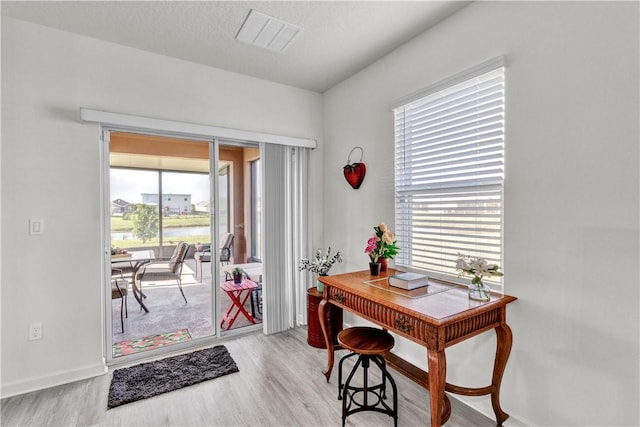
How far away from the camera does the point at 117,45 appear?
2604 mm

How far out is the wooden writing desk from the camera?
1517mm

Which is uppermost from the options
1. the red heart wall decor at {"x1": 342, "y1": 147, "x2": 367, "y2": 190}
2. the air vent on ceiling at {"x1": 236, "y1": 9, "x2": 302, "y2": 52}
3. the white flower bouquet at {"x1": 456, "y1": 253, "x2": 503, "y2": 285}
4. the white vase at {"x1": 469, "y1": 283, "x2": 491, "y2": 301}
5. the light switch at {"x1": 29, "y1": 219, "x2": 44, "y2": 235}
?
the air vent on ceiling at {"x1": 236, "y1": 9, "x2": 302, "y2": 52}

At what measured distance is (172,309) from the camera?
305 centimetres

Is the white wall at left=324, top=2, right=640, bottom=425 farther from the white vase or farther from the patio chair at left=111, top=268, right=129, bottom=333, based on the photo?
the patio chair at left=111, top=268, right=129, bottom=333

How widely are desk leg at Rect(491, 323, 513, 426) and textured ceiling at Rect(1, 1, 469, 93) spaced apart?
2139 millimetres

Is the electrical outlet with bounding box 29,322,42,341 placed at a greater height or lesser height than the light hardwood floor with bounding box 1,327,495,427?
greater

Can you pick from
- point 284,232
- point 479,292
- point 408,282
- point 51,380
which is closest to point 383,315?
point 408,282

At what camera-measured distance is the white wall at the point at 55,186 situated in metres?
2.24

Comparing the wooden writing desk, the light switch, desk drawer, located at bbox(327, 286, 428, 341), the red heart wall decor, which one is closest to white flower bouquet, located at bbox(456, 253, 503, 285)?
the wooden writing desk

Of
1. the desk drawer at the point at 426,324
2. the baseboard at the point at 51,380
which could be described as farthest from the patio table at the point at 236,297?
the desk drawer at the point at 426,324

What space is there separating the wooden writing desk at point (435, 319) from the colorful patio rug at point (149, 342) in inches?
67.4

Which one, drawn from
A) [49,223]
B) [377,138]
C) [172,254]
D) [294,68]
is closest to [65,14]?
[49,223]

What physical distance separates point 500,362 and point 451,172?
1.24m

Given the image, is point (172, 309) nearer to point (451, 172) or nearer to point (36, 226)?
point (36, 226)
